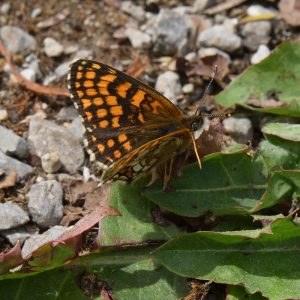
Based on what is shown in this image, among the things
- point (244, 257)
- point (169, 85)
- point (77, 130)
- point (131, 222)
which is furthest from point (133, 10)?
point (244, 257)

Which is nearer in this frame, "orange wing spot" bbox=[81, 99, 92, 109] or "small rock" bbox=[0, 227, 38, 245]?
"small rock" bbox=[0, 227, 38, 245]

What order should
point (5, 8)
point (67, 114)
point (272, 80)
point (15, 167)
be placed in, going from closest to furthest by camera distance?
point (15, 167), point (272, 80), point (67, 114), point (5, 8)

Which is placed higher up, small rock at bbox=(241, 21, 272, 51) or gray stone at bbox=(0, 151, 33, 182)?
small rock at bbox=(241, 21, 272, 51)

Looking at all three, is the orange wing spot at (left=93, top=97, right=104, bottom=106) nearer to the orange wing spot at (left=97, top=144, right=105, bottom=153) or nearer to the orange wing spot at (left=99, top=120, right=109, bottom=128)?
the orange wing spot at (left=99, top=120, right=109, bottom=128)

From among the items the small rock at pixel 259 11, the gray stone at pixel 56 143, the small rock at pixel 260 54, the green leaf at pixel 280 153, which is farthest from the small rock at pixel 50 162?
the small rock at pixel 259 11

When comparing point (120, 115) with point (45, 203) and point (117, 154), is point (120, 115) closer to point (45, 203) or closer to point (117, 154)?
point (117, 154)

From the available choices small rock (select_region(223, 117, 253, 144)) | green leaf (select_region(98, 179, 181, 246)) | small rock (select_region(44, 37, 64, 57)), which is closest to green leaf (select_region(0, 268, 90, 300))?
green leaf (select_region(98, 179, 181, 246))

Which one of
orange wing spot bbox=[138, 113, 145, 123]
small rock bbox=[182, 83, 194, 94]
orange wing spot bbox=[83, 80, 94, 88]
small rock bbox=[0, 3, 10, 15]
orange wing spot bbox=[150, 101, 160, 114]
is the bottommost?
small rock bbox=[182, 83, 194, 94]
